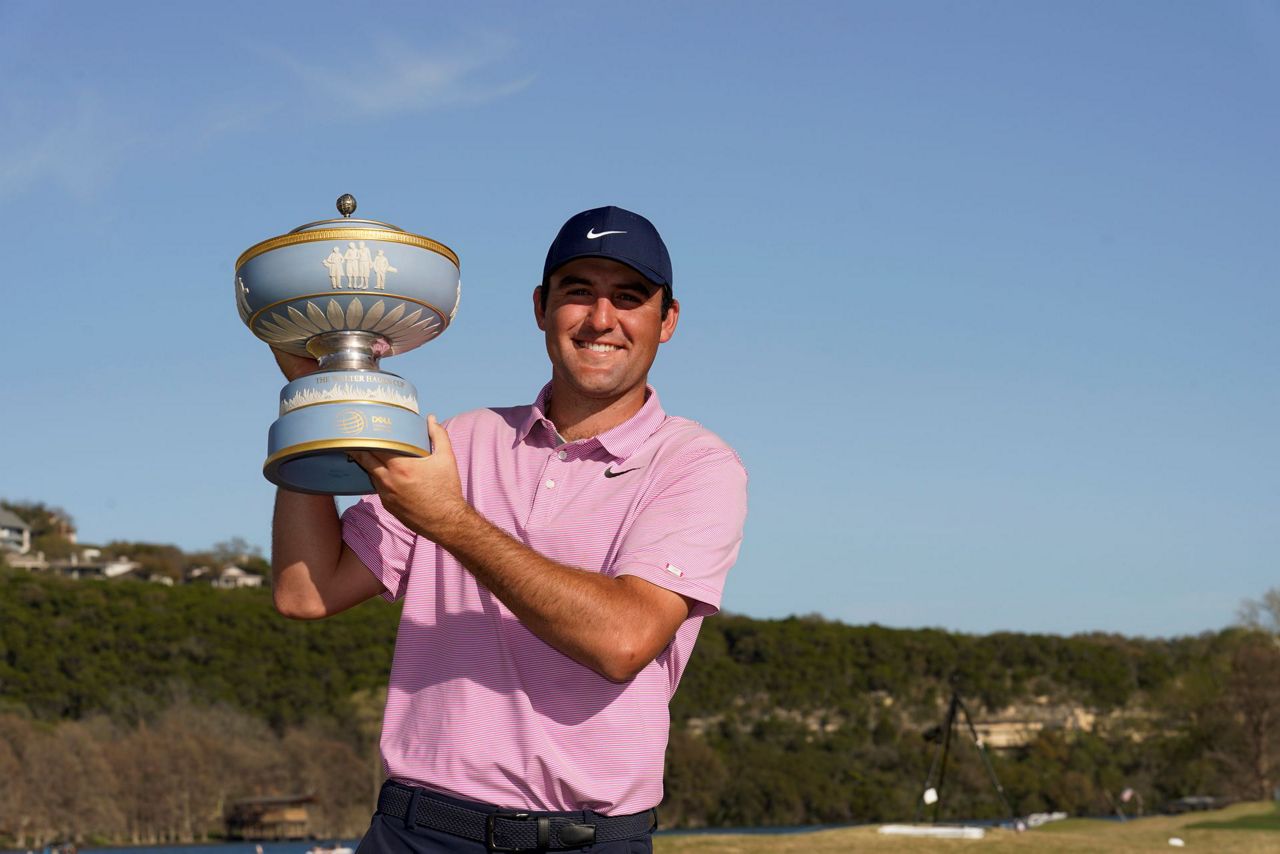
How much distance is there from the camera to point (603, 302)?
369cm

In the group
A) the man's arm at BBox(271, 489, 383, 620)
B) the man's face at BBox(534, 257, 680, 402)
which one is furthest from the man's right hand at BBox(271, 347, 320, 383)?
the man's face at BBox(534, 257, 680, 402)

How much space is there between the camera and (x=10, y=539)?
191 m

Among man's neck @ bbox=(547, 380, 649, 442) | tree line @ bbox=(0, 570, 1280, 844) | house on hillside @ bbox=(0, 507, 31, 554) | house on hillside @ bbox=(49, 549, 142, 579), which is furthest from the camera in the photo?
house on hillside @ bbox=(0, 507, 31, 554)

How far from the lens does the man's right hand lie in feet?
11.9

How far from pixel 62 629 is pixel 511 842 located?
350 ft

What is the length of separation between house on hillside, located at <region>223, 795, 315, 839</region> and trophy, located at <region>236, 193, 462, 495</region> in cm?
9150

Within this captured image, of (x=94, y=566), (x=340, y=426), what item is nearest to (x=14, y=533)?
(x=94, y=566)

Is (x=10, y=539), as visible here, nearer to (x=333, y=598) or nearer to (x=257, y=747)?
(x=257, y=747)

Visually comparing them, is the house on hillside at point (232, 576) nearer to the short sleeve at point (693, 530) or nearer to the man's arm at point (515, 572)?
the short sleeve at point (693, 530)

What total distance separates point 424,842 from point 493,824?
0.59 ft

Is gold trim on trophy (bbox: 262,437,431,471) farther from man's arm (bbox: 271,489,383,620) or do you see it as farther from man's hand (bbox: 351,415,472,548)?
man's arm (bbox: 271,489,383,620)

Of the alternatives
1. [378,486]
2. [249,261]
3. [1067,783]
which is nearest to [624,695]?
[378,486]

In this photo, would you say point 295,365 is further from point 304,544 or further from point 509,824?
point 509,824

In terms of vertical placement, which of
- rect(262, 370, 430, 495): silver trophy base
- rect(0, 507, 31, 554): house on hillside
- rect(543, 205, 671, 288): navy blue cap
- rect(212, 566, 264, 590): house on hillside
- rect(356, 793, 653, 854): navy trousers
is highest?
rect(0, 507, 31, 554): house on hillside
